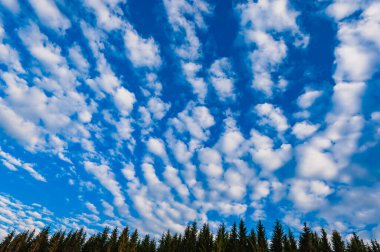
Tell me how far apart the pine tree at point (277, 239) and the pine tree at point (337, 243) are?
1861cm

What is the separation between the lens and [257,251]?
1834cm

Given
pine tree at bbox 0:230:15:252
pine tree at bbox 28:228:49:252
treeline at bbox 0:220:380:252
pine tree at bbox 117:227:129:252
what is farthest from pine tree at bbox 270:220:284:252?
pine tree at bbox 0:230:15:252

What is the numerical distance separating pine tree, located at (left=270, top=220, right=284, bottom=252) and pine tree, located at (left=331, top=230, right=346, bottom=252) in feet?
61.1

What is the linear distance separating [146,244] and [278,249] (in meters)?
57.6

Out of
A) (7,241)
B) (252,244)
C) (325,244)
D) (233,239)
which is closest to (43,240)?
(7,241)

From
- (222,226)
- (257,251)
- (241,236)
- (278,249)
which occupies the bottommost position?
(257,251)

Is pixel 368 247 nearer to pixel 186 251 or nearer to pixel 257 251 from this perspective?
pixel 186 251

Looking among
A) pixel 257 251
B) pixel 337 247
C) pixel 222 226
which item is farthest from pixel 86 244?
pixel 257 251

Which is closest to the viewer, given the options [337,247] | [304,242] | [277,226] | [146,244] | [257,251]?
[257,251]

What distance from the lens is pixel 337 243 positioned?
71.1m

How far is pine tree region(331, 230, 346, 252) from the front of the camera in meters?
69.7

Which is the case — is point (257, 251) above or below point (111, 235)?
below

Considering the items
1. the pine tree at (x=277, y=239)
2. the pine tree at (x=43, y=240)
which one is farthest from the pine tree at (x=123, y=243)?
the pine tree at (x=43, y=240)

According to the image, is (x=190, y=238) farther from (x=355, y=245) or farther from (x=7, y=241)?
(x=7, y=241)
